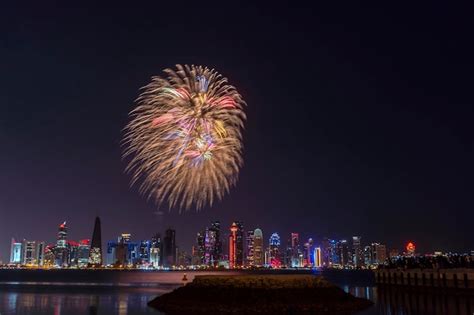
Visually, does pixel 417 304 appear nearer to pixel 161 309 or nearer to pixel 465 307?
pixel 465 307

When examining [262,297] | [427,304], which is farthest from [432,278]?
[262,297]

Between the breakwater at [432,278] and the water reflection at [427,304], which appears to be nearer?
the water reflection at [427,304]

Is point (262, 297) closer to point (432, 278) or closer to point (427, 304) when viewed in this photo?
point (427, 304)

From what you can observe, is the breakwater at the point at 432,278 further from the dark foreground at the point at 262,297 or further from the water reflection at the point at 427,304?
the dark foreground at the point at 262,297

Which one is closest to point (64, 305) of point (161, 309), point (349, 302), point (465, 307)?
point (161, 309)

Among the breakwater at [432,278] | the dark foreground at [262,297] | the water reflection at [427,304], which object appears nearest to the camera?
the dark foreground at [262,297]

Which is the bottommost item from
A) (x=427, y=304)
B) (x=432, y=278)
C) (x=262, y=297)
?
(x=427, y=304)

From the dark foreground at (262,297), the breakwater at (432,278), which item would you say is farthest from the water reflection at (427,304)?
the dark foreground at (262,297)

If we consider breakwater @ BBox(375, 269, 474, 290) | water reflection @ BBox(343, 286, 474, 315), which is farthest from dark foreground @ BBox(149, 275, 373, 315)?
breakwater @ BBox(375, 269, 474, 290)

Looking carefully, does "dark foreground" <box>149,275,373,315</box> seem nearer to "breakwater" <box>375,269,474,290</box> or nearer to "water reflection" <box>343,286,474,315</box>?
"water reflection" <box>343,286,474,315</box>
